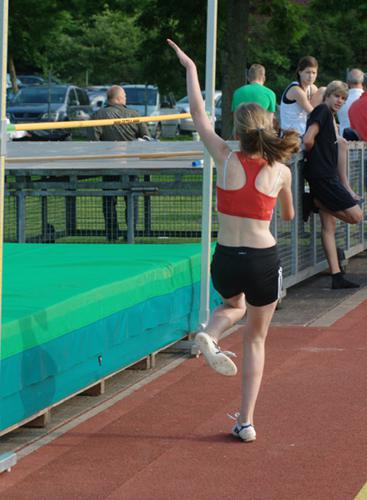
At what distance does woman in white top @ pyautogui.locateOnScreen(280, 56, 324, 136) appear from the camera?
1390cm

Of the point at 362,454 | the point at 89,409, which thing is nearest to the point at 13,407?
the point at 89,409

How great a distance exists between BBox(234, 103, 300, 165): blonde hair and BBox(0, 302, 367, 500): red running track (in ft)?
5.14

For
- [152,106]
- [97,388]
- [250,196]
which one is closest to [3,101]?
[250,196]

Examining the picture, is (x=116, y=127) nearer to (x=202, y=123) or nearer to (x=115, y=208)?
(x=115, y=208)

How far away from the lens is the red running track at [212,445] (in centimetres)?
593

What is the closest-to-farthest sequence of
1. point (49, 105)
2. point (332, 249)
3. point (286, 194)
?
point (286, 194) → point (332, 249) → point (49, 105)

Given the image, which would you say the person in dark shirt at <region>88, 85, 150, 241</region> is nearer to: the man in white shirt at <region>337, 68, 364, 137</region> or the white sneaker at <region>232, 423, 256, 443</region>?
the man in white shirt at <region>337, 68, 364, 137</region>

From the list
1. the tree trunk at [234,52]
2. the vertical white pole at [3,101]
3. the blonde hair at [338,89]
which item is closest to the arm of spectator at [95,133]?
the blonde hair at [338,89]

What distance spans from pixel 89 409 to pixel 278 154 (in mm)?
2114

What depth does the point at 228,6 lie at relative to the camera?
1137 inches

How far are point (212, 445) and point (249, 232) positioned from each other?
1.18 meters

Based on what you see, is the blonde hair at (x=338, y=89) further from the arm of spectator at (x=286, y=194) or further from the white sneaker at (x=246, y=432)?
the white sneaker at (x=246, y=432)

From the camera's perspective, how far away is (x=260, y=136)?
6551mm

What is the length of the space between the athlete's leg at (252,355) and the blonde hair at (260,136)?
825 millimetres
